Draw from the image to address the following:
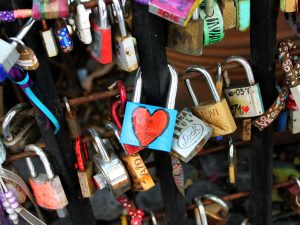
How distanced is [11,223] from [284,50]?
769mm

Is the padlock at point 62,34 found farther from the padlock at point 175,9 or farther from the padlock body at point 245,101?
the padlock body at point 245,101

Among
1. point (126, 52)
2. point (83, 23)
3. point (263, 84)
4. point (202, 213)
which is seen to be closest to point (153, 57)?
point (126, 52)

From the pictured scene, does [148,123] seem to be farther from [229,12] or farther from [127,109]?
[229,12]

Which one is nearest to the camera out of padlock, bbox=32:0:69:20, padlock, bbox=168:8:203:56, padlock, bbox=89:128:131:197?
padlock, bbox=32:0:69:20

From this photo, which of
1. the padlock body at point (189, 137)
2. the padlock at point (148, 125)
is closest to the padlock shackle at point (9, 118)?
the padlock at point (148, 125)

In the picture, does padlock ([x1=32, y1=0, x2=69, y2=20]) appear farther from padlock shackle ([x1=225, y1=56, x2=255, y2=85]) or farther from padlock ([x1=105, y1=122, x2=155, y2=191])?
padlock shackle ([x1=225, y1=56, x2=255, y2=85])

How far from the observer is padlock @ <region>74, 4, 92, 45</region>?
85cm

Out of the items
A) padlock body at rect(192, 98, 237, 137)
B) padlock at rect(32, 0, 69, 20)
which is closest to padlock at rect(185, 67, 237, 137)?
padlock body at rect(192, 98, 237, 137)

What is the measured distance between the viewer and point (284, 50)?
3.42 ft

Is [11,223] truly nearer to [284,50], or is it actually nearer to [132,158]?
[132,158]

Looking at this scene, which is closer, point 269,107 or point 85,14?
point 85,14

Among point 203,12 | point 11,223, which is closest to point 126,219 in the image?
point 11,223

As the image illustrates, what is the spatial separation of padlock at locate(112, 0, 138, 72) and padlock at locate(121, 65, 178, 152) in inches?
3.4

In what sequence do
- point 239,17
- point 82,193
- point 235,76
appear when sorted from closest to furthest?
point 239,17 → point 82,193 → point 235,76
